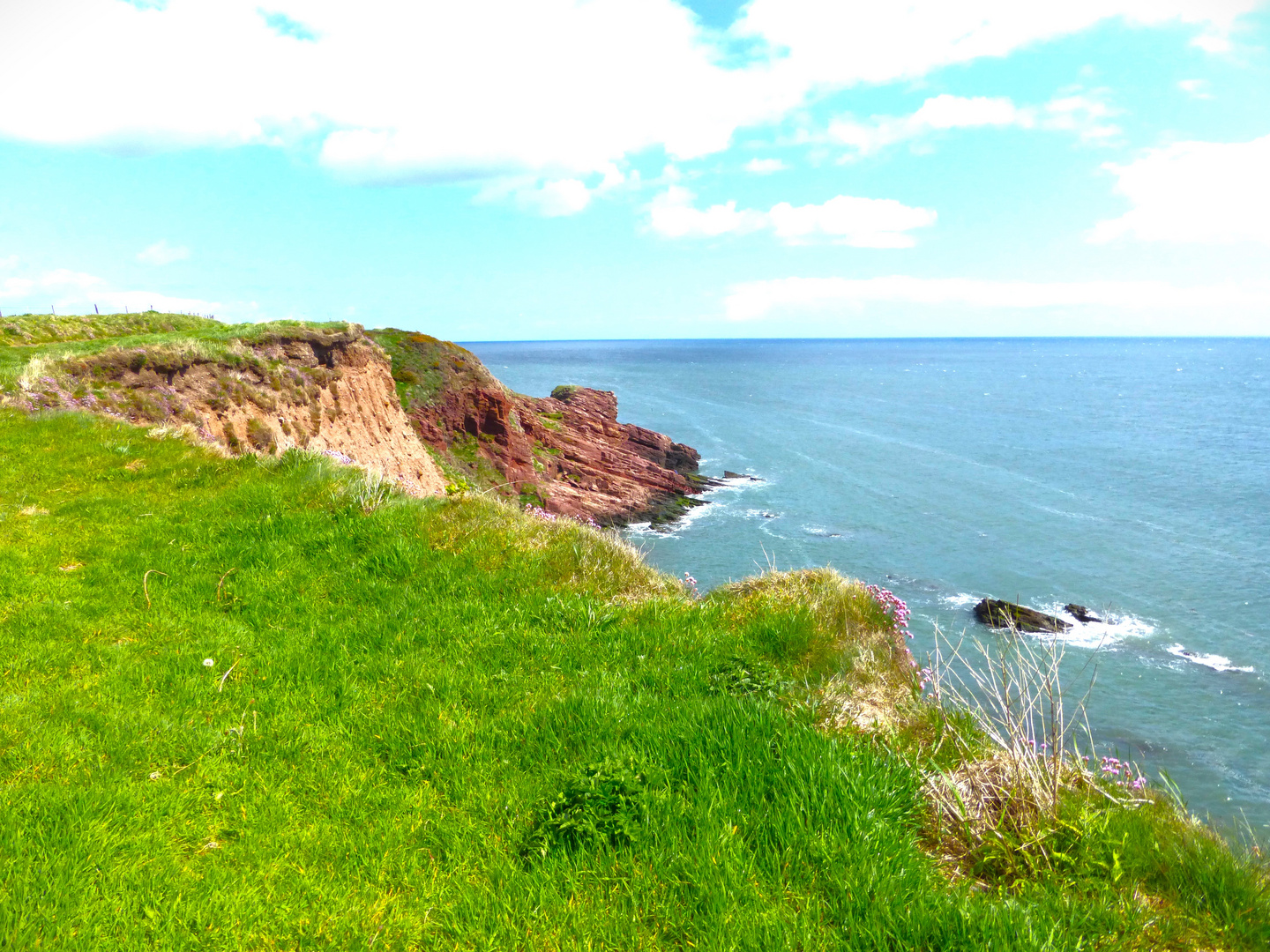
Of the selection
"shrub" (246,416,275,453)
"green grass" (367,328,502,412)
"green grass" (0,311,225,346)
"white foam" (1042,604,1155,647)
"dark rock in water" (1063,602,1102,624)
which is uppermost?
"green grass" (0,311,225,346)

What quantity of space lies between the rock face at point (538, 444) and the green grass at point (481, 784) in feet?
81.1

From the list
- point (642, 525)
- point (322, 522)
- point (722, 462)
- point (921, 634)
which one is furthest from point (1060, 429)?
point (322, 522)

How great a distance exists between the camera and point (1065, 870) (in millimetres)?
3561

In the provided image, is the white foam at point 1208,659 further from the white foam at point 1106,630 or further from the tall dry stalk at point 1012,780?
the tall dry stalk at point 1012,780

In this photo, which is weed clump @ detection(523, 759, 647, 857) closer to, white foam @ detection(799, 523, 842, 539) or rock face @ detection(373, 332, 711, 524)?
rock face @ detection(373, 332, 711, 524)

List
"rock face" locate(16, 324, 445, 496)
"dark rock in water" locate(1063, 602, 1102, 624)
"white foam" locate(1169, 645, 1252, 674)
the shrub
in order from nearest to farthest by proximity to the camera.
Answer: "rock face" locate(16, 324, 445, 496), the shrub, "white foam" locate(1169, 645, 1252, 674), "dark rock in water" locate(1063, 602, 1102, 624)

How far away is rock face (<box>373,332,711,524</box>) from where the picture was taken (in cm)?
4069

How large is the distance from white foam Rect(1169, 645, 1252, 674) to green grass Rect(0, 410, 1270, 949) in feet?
92.6

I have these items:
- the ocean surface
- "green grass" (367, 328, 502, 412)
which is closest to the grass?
the ocean surface

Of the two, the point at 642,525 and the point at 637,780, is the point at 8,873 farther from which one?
the point at 642,525

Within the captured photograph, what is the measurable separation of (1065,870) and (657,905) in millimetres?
2074

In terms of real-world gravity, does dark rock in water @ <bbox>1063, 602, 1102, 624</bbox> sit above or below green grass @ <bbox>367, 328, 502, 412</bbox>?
below

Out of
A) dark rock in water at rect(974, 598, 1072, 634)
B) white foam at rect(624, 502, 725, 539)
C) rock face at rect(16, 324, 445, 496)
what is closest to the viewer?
rock face at rect(16, 324, 445, 496)

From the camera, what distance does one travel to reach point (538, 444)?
5019cm
